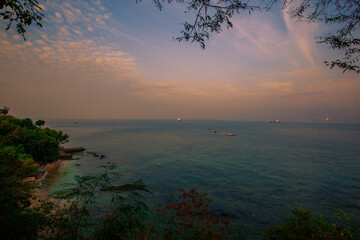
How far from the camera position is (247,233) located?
12227mm

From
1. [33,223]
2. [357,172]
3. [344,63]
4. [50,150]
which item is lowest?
[357,172]

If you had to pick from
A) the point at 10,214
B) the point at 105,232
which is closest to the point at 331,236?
the point at 105,232

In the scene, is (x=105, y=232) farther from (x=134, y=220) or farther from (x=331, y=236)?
(x=331, y=236)

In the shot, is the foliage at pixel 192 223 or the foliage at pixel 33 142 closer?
the foliage at pixel 192 223

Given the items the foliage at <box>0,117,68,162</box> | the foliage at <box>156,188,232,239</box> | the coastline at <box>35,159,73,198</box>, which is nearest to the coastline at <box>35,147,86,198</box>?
the coastline at <box>35,159,73,198</box>

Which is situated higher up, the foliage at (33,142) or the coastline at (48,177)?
the foliage at (33,142)

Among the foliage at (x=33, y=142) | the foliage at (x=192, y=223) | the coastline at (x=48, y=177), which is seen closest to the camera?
the foliage at (x=192, y=223)

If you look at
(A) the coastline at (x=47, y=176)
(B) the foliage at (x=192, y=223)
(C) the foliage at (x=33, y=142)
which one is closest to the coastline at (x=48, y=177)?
(A) the coastline at (x=47, y=176)

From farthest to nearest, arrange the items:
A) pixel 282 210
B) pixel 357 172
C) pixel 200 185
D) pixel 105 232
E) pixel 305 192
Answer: pixel 357 172, pixel 200 185, pixel 305 192, pixel 282 210, pixel 105 232

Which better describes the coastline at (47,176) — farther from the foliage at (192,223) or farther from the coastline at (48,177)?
the foliage at (192,223)

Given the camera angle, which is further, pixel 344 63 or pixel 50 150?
pixel 50 150

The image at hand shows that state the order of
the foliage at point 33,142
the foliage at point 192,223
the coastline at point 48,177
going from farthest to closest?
the foliage at point 33,142
the coastline at point 48,177
the foliage at point 192,223

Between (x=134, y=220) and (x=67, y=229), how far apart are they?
258cm

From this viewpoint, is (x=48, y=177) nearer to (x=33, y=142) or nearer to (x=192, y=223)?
(x=33, y=142)
